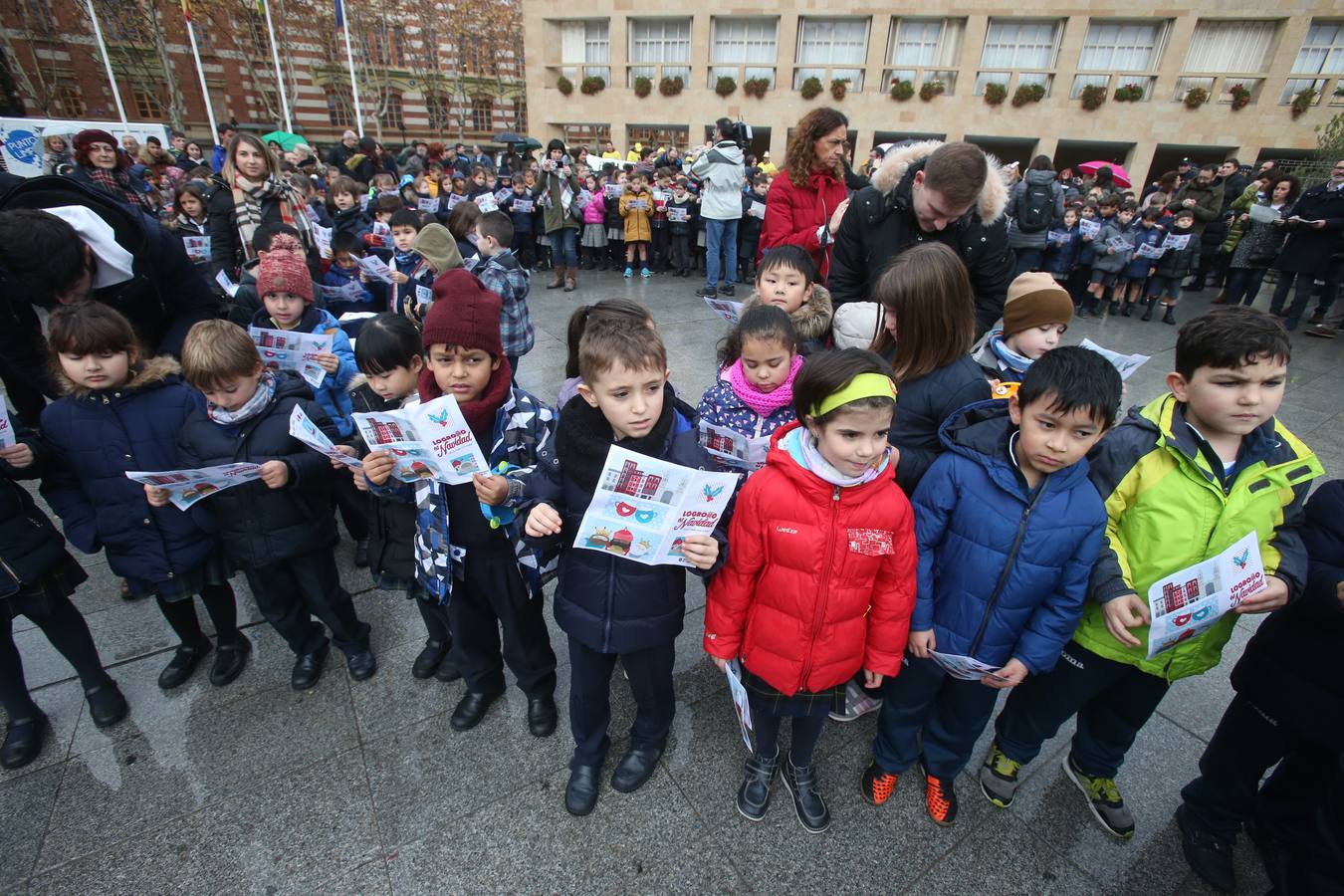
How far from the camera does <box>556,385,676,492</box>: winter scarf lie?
1.79m

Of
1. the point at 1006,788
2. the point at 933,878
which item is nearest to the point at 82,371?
the point at 933,878

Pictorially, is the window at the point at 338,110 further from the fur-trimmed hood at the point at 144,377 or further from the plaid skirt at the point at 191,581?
the plaid skirt at the point at 191,581

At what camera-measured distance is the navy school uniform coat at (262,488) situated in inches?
92.2

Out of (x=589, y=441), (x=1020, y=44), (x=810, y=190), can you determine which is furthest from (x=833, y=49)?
(x=589, y=441)

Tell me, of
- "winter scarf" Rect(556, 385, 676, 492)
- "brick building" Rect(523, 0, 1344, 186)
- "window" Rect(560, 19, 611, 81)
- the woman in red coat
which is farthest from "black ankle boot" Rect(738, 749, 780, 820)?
"window" Rect(560, 19, 611, 81)

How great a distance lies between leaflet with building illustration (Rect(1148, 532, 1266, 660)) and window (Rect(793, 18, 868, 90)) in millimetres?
27677

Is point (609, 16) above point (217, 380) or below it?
above

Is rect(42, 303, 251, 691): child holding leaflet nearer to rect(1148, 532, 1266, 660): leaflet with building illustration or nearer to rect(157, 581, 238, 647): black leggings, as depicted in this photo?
rect(157, 581, 238, 647): black leggings

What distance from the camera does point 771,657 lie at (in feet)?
6.27

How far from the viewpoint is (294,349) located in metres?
2.99

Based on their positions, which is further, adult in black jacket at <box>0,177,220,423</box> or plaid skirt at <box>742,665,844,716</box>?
adult in black jacket at <box>0,177,220,423</box>

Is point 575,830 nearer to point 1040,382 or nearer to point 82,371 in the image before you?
point 1040,382

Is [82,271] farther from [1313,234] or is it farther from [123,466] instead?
[1313,234]

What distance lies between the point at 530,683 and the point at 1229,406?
2.55m
